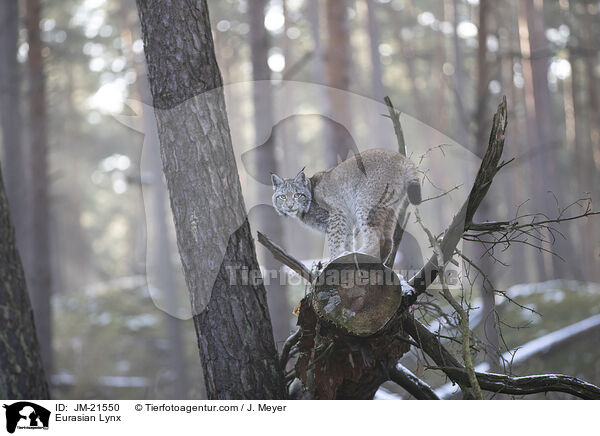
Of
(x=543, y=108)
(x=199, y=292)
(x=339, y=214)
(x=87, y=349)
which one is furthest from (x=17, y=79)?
(x=543, y=108)

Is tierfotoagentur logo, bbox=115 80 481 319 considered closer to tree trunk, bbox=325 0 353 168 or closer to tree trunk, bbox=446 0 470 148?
tree trunk, bbox=446 0 470 148

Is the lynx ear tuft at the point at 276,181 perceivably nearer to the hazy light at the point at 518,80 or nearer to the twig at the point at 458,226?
the twig at the point at 458,226

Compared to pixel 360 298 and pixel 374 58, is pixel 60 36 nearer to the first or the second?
pixel 374 58

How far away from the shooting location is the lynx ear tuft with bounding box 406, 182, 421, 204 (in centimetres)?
228

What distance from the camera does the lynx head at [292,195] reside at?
2260 mm

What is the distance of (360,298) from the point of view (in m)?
2.28

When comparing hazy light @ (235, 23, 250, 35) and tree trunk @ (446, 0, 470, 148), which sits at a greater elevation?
hazy light @ (235, 23, 250, 35)

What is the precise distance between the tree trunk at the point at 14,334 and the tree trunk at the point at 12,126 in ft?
18.7

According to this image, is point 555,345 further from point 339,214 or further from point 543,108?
point 543,108

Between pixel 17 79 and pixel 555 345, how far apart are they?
868cm

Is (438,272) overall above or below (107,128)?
below

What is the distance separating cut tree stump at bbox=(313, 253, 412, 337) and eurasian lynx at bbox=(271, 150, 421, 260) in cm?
10

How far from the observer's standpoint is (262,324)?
276 cm
